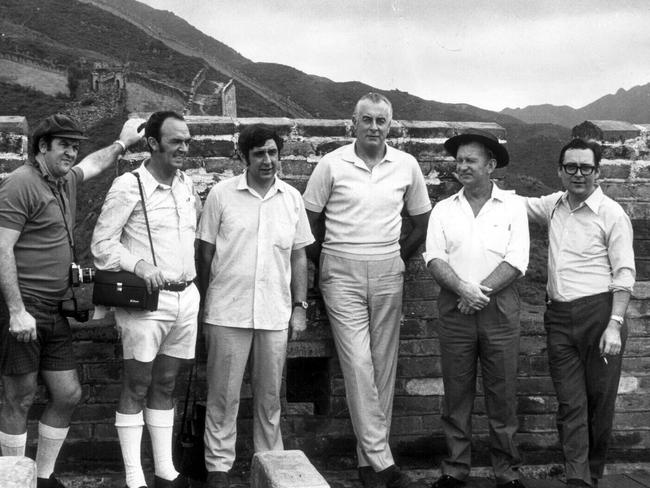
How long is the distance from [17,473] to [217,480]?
1810 millimetres

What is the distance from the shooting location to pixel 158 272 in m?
4.21

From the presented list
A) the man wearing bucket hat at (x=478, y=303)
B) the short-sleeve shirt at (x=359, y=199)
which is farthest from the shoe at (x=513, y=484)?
the short-sleeve shirt at (x=359, y=199)

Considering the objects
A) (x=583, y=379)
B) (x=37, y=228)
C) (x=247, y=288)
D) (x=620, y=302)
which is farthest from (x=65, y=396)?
(x=620, y=302)

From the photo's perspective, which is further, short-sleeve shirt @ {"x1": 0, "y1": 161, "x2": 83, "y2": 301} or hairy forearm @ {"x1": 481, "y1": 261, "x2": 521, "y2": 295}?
hairy forearm @ {"x1": 481, "y1": 261, "x2": 521, "y2": 295}

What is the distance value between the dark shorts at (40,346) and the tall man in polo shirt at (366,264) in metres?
1.41

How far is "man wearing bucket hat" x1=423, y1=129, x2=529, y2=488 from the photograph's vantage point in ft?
15.2

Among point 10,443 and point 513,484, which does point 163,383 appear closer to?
point 10,443

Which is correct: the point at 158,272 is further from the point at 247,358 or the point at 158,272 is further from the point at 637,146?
the point at 637,146

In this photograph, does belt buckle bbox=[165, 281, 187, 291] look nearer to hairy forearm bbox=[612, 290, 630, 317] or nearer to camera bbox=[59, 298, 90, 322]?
camera bbox=[59, 298, 90, 322]

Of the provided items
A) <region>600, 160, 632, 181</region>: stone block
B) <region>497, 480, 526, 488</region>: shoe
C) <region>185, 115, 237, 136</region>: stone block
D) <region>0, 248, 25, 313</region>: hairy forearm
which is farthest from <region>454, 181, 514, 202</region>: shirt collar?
<region>0, 248, 25, 313</region>: hairy forearm

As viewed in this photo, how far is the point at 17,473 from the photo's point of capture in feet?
9.41

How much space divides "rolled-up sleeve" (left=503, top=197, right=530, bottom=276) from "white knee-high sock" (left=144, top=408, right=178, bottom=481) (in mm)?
1900

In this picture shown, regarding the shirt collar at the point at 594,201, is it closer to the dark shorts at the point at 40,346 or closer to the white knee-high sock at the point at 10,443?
the dark shorts at the point at 40,346

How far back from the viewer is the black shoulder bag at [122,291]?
13.8 feet
